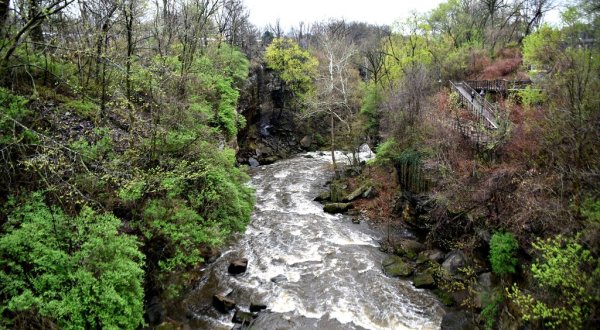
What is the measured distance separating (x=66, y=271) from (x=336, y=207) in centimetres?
1664

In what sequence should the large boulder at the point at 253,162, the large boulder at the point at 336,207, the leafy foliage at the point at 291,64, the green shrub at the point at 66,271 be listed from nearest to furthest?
1. the green shrub at the point at 66,271
2. the large boulder at the point at 336,207
3. the large boulder at the point at 253,162
4. the leafy foliage at the point at 291,64

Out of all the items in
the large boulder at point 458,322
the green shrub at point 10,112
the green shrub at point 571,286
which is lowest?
the large boulder at point 458,322

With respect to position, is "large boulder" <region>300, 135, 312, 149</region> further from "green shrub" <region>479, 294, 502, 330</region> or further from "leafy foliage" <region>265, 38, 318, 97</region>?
"green shrub" <region>479, 294, 502, 330</region>

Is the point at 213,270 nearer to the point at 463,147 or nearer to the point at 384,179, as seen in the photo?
the point at 463,147

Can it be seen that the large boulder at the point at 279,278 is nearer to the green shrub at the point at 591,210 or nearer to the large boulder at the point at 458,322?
the large boulder at the point at 458,322

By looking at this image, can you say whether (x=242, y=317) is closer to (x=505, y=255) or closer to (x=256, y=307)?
(x=256, y=307)

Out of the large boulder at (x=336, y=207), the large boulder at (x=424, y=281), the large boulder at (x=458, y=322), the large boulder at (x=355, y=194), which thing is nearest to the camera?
the large boulder at (x=458, y=322)

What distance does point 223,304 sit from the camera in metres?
12.4

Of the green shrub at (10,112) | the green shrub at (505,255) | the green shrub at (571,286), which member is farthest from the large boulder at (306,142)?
the green shrub at (571,286)

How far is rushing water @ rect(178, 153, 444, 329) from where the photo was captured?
470 inches

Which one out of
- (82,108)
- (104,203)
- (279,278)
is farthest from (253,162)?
(104,203)

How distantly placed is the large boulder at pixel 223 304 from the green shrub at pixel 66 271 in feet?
13.2

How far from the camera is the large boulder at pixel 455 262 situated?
46.9 feet

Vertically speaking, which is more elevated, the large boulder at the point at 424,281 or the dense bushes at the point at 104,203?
the dense bushes at the point at 104,203
